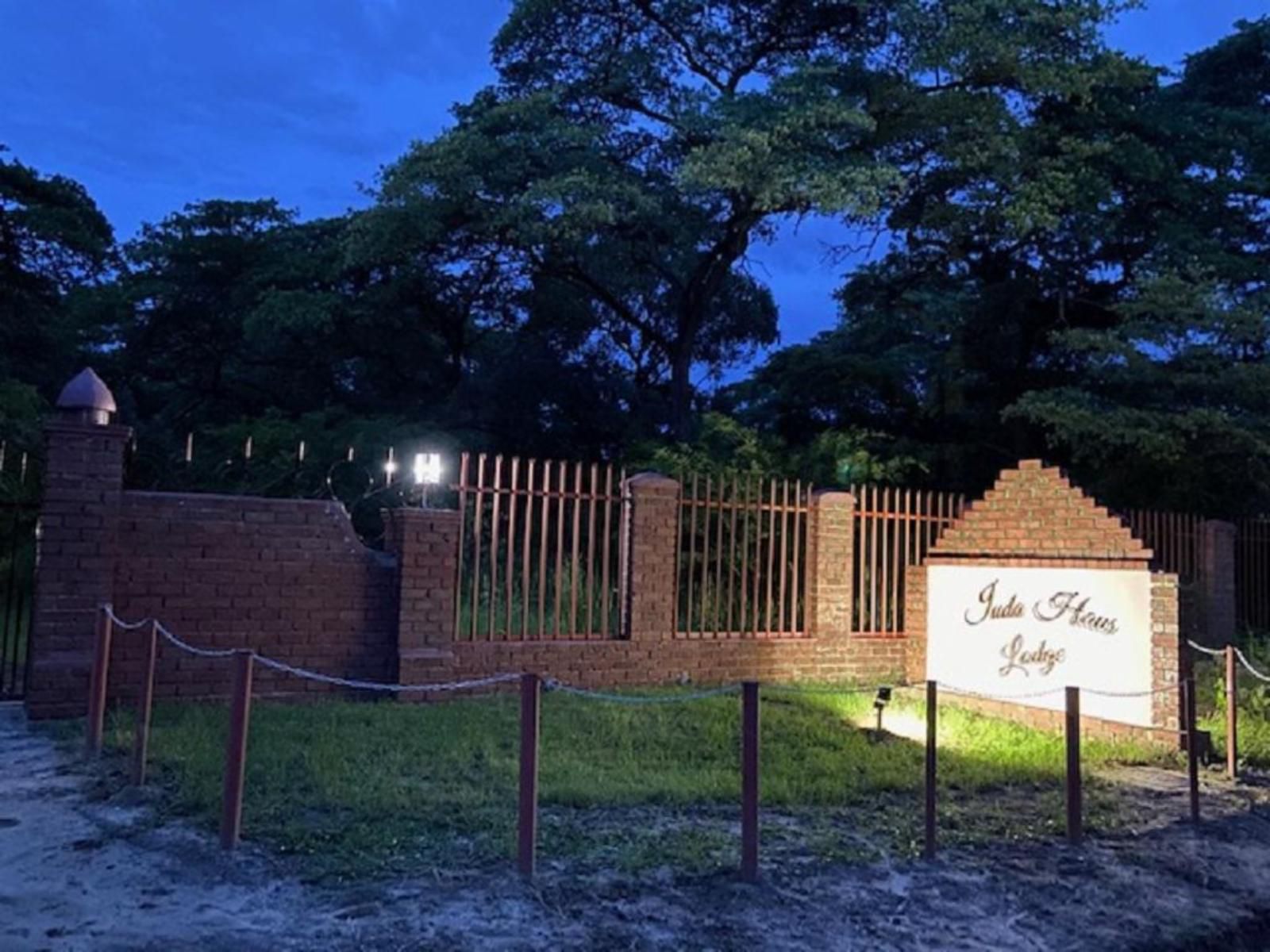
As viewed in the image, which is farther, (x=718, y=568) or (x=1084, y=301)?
(x=1084, y=301)

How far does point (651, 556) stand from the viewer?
11352mm

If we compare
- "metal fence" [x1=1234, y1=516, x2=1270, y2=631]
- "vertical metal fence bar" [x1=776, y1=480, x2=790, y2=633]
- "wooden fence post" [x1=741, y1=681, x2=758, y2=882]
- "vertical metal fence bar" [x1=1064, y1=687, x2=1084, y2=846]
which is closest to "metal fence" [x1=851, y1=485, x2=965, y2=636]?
"vertical metal fence bar" [x1=776, y1=480, x2=790, y2=633]

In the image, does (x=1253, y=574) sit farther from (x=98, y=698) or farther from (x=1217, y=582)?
(x=98, y=698)

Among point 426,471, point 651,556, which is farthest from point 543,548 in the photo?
point 426,471

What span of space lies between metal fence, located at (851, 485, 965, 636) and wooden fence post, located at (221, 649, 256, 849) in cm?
848

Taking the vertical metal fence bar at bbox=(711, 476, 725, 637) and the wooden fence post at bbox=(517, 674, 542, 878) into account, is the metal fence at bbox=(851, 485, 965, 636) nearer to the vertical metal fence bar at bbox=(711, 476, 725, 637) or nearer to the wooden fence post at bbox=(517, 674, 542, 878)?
the vertical metal fence bar at bbox=(711, 476, 725, 637)

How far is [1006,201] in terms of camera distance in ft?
61.1

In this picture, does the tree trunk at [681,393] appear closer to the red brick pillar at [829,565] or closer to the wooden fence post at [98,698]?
the red brick pillar at [829,565]

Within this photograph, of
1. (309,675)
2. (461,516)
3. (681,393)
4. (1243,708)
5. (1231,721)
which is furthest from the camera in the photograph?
(681,393)

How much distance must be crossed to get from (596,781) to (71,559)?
4918mm

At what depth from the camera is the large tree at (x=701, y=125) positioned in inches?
674

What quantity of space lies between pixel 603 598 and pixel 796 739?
306 cm

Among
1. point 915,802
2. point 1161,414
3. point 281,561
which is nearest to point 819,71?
point 1161,414

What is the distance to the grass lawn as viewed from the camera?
5633 millimetres
